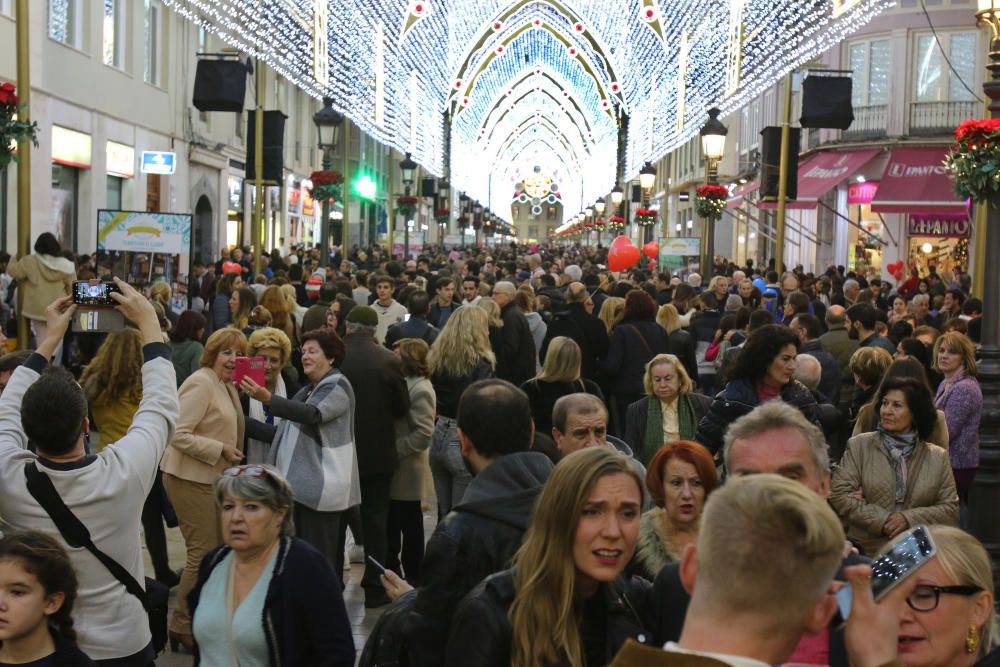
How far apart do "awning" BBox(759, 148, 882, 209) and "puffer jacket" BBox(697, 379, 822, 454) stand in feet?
86.0

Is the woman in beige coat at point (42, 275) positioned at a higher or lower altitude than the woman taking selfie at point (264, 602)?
higher

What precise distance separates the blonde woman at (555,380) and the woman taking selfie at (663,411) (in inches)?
26.6

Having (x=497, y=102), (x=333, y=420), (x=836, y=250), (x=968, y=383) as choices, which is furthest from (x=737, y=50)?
(x=497, y=102)

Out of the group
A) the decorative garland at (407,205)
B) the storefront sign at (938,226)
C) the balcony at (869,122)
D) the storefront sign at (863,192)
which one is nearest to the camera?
the storefront sign at (938,226)

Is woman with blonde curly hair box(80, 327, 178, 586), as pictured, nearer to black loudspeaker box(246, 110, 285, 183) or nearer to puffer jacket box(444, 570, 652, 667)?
puffer jacket box(444, 570, 652, 667)

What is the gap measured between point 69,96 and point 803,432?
2315 cm

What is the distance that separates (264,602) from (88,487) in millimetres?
693

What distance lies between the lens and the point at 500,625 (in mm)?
3328

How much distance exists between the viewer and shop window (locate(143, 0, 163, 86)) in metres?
31.0

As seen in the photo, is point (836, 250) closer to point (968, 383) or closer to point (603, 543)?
point (968, 383)

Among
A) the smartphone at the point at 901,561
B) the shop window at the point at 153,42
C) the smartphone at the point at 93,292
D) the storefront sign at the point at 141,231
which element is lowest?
the smartphone at the point at 901,561

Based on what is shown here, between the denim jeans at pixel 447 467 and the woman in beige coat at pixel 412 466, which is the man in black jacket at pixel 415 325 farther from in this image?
the denim jeans at pixel 447 467

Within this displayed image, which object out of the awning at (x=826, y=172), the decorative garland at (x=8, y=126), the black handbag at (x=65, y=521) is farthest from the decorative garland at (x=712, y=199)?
the black handbag at (x=65, y=521)

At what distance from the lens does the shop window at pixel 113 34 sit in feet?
90.7
